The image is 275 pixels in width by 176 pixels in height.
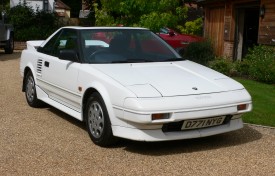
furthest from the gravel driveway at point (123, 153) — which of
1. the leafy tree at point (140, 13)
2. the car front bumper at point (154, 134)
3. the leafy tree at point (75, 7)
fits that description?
the leafy tree at point (75, 7)

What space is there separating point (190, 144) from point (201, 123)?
20.2 inches

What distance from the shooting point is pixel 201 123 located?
536 centimetres

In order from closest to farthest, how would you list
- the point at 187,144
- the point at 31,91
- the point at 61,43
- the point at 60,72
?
1. the point at 187,144
2. the point at 60,72
3. the point at 61,43
4. the point at 31,91

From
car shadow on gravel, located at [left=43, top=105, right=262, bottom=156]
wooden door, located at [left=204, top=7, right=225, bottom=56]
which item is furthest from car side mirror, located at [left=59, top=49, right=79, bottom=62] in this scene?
wooden door, located at [left=204, top=7, right=225, bottom=56]

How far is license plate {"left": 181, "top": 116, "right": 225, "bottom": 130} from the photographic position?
527 centimetres

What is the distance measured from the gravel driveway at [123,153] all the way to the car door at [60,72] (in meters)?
0.43

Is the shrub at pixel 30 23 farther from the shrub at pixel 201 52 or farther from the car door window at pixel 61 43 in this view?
the car door window at pixel 61 43

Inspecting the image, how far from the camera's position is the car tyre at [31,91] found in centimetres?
787

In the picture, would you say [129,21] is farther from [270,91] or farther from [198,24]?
[198,24]

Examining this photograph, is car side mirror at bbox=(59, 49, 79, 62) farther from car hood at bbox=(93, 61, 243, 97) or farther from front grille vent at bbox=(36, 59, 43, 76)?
front grille vent at bbox=(36, 59, 43, 76)

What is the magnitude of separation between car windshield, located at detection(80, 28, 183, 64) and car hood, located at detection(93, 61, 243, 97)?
0.23 m

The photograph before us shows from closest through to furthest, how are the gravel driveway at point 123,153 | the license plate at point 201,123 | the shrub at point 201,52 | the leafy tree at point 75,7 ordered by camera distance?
1. the gravel driveway at point 123,153
2. the license plate at point 201,123
3. the shrub at point 201,52
4. the leafy tree at point 75,7

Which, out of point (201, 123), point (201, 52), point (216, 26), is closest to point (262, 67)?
point (201, 52)

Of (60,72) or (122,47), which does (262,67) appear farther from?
(60,72)
